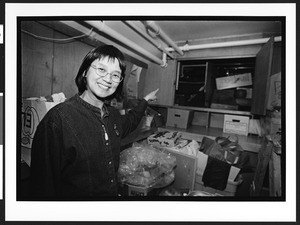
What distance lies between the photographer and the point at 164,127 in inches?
72.6

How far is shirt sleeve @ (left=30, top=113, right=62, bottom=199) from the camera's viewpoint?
0.76 meters

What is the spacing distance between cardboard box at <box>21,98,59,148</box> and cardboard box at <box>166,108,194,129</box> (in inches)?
50.3

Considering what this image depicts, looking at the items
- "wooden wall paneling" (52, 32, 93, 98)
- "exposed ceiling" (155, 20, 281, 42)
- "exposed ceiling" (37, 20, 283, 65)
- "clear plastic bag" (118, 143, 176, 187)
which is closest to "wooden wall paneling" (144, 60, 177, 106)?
"exposed ceiling" (37, 20, 283, 65)

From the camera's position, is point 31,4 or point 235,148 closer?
point 31,4

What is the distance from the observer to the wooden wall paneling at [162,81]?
1.60m

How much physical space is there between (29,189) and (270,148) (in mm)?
1468

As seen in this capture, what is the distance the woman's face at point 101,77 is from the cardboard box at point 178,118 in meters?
1.13

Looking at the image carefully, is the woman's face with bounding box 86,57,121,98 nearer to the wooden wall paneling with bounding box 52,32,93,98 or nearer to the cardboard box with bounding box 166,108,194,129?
the wooden wall paneling with bounding box 52,32,93,98

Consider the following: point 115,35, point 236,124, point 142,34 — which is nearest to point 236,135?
point 236,124

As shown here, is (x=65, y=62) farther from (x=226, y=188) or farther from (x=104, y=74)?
(x=226, y=188)

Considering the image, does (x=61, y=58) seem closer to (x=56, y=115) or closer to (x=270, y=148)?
(x=56, y=115)

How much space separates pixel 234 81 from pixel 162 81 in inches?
38.6

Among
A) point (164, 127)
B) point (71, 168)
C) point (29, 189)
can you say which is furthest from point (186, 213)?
point (164, 127)

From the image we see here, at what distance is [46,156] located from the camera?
29.9 inches
